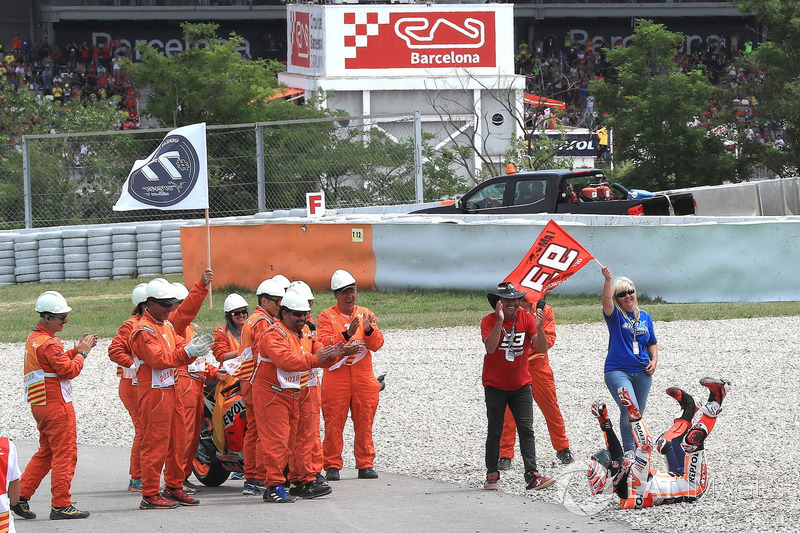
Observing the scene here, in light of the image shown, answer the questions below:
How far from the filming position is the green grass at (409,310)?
16641mm

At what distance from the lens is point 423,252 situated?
1900 cm

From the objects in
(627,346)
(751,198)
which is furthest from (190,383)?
(751,198)

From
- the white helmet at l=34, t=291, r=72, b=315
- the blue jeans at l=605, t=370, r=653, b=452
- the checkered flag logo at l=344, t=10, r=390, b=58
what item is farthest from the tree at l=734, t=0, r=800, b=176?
the white helmet at l=34, t=291, r=72, b=315

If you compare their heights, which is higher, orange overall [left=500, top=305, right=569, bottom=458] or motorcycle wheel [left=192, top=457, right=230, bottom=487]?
orange overall [left=500, top=305, right=569, bottom=458]

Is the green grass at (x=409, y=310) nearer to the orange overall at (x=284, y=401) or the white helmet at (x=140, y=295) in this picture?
the white helmet at (x=140, y=295)

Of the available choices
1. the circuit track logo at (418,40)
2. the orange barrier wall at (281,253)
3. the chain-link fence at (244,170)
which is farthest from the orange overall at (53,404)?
the circuit track logo at (418,40)

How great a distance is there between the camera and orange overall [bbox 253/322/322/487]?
29.1 feet

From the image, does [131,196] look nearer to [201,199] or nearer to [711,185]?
[201,199]

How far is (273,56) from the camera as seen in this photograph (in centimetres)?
5309

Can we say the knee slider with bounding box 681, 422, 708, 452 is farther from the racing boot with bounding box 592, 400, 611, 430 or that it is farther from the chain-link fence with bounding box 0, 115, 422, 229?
the chain-link fence with bounding box 0, 115, 422, 229

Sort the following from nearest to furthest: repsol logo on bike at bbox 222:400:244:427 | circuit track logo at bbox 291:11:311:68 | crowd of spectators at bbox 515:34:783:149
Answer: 1. repsol logo on bike at bbox 222:400:244:427
2. circuit track logo at bbox 291:11:311:68
3. crowd of spectators at bbox 515:34:783:149

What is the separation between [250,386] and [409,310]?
340 inches

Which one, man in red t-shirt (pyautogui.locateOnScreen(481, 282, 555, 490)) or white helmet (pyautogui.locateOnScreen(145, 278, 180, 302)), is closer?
white helmet (pyautogui.locateOnScreen(145, 278, 180, 302))

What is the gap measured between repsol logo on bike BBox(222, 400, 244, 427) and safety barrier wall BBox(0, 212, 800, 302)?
9.07 metres
